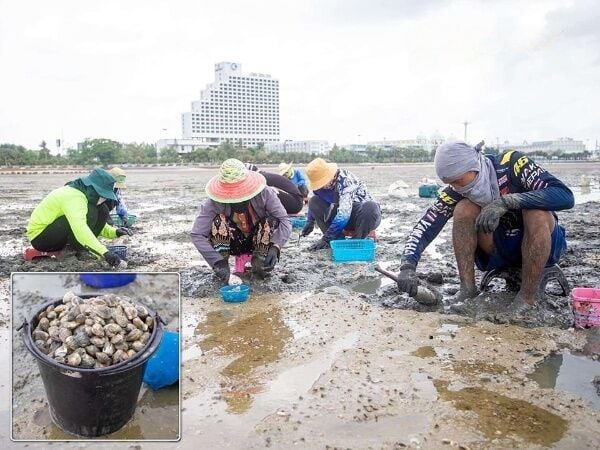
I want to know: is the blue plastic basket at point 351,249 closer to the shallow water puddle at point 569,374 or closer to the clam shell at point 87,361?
the shallow water puddle at point 569,374

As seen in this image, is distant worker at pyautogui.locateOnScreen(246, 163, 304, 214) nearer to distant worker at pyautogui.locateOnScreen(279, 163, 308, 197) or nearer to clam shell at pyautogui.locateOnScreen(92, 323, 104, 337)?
distant worker at pyautogui.locateOnScreen(279, 163, 308, 197)

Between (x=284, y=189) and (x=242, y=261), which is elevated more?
(x=284, y=189)

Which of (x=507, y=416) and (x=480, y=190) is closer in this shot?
(x=507, y=416)

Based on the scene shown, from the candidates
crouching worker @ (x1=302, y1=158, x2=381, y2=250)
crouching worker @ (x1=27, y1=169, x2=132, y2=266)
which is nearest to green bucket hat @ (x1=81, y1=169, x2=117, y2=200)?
crouching worker @ (x1=27, y1=169, x2=132, y2=266)

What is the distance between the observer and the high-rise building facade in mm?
124688

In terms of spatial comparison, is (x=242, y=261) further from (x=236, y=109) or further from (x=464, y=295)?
(x=236, y=109)

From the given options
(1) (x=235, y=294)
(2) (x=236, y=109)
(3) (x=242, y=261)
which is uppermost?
(2) (x=236, y=109)

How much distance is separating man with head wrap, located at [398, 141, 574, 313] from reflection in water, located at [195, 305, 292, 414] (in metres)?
1.02

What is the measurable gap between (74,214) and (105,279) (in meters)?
3.46

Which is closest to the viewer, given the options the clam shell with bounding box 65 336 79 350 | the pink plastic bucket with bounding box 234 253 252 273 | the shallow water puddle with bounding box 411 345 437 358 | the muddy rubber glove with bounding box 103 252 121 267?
the clam shell with bounding box 65 336 79 350

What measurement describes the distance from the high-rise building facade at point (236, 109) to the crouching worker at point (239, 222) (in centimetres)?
11634

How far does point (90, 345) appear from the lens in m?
1.97

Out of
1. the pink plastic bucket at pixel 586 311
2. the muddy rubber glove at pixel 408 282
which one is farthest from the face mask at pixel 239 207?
the pink plastic bucket at pixel 586 311

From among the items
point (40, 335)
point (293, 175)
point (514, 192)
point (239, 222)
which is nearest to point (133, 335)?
point (40, 335)
